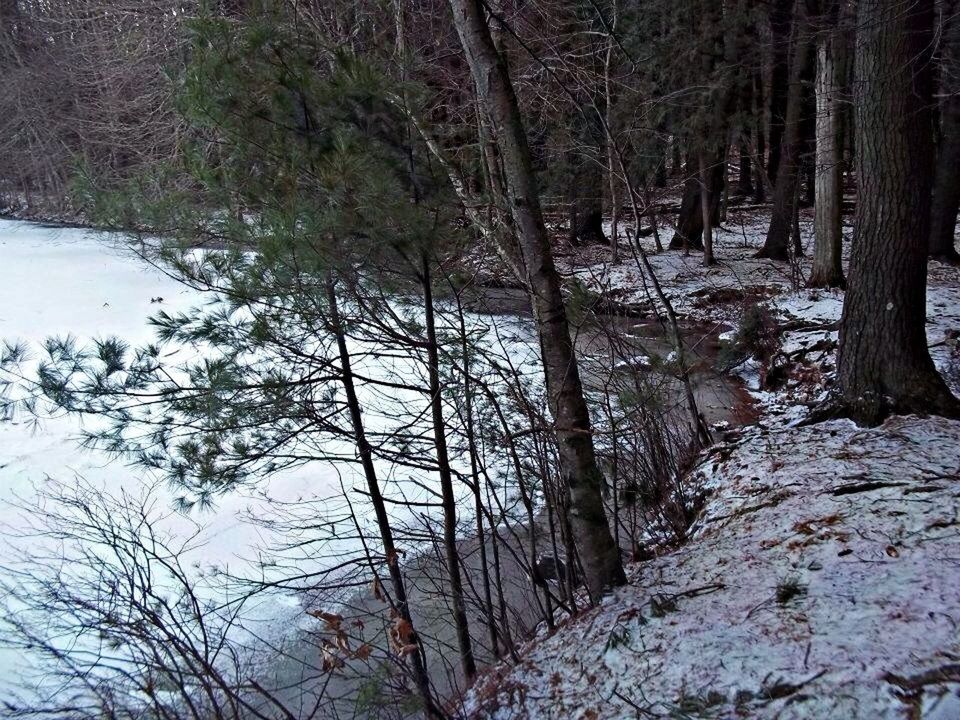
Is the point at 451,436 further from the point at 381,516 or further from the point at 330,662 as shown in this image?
the point at 330,662

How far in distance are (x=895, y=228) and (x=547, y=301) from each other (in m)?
3.25

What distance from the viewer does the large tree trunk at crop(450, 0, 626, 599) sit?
3439 millimetres

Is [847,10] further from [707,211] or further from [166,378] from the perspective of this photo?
[166,378]

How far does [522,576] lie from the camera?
5.47 meters

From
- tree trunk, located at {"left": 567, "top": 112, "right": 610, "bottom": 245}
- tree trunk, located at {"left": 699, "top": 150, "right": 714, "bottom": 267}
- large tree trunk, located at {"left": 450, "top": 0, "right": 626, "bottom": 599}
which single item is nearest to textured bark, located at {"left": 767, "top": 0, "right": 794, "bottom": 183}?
tree trunk, located at {"left": 699, "top": 150, "right": 714, "bottom": 267}

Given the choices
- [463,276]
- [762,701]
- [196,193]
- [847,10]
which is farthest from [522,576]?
[847,10]

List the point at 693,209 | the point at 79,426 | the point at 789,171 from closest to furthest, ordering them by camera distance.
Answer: the point at 79,426 < the point at 789,171 < the point at 693,209

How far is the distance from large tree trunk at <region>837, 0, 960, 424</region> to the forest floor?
32cm

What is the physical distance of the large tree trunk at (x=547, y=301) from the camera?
344 cm

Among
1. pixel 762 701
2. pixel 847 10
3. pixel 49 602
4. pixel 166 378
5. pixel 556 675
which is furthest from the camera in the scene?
pixel 847 10

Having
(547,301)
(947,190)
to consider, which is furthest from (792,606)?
(947,190)

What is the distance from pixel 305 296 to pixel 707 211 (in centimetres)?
1205

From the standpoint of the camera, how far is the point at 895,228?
5.22 m

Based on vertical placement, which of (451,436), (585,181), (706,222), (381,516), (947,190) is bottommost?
(381,516)
